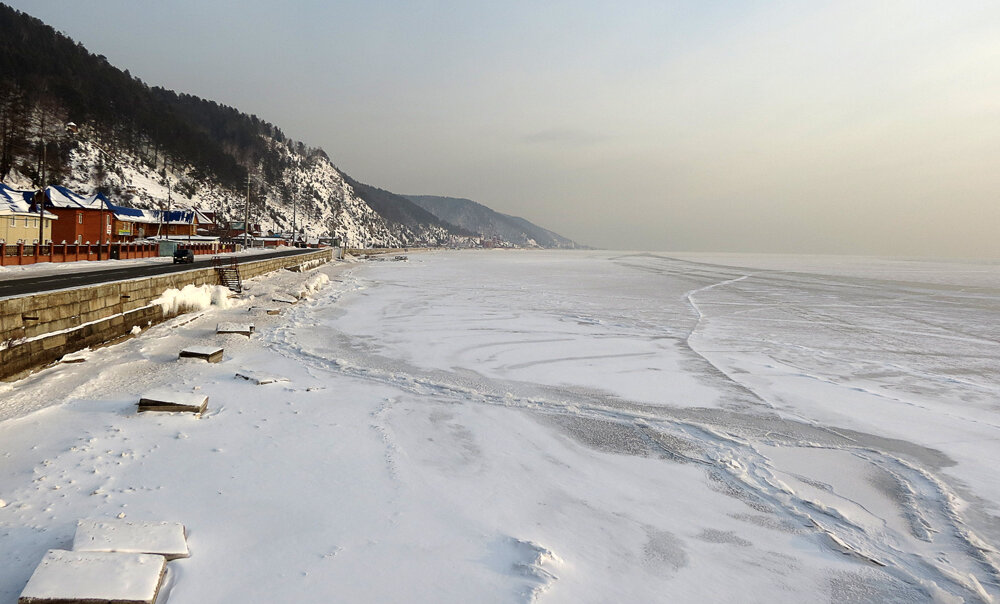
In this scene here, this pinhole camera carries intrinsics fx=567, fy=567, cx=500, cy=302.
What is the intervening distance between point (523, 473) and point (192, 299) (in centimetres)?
1852

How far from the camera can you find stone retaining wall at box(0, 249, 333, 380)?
37.1 ft

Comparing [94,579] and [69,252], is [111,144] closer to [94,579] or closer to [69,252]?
[69,252]

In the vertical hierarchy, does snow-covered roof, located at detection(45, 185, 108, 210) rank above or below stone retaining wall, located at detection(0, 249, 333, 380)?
above

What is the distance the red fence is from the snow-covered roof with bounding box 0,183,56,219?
8.39 feet

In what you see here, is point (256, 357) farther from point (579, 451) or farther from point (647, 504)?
point (647, 504)

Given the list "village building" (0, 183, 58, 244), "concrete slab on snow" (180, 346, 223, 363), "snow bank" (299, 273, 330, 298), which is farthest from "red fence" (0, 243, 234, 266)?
"concrete slab on snow" (180, 346, 223, 363)

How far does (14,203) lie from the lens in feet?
117

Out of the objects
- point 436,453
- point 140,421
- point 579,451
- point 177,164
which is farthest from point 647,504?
point 177,164

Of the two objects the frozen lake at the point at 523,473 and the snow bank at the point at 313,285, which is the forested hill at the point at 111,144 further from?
the frozen lake at the point at 523,473

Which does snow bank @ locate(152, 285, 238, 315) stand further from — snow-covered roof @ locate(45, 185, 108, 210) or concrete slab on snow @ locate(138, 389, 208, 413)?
snow-covered roof @ locate(45, 185, 108, 210)

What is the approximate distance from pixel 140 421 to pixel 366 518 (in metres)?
4.81

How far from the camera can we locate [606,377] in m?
13.6

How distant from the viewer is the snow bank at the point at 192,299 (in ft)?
65.0

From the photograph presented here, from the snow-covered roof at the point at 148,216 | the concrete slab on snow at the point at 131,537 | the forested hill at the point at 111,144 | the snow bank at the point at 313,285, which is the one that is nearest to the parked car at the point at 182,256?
the snow bank at the point at 313,285
